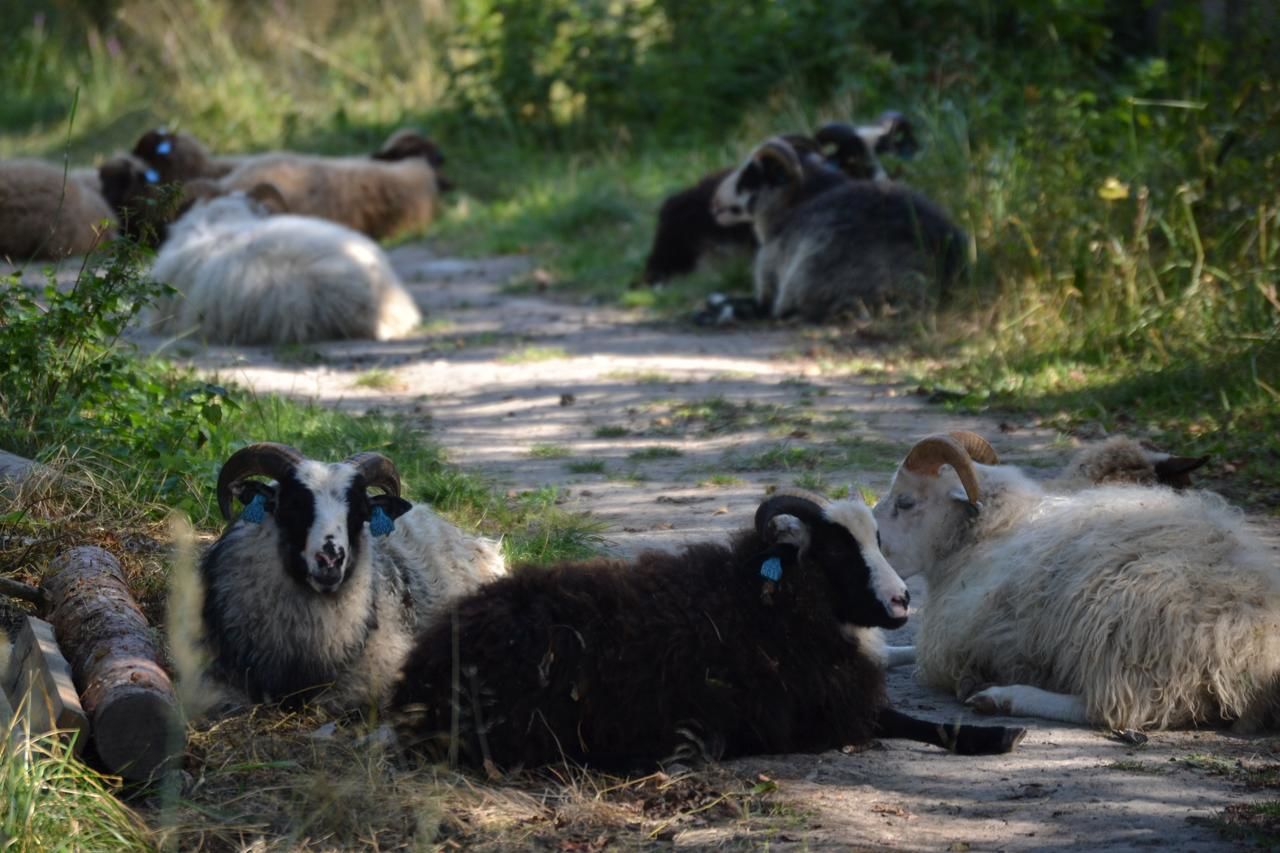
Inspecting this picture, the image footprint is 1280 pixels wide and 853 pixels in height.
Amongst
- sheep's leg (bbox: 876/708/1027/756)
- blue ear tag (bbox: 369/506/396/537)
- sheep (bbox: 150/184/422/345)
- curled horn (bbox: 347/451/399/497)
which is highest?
sheep (bbox: 150/184/422/345)

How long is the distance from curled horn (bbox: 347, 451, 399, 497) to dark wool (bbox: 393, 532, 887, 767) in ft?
2.30

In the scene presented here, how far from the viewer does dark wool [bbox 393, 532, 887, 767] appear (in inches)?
197

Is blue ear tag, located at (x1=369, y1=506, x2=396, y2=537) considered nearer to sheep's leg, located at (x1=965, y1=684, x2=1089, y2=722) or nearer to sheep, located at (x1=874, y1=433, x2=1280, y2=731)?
sheep, located at (x1=874, y1=433, x2=1280, y2=731)

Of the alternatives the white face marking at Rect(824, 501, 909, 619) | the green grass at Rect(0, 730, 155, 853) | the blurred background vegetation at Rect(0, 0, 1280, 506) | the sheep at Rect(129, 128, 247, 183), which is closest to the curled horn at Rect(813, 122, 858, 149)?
the blurred background vegetation at Rect(0, 0, 1280, 506)

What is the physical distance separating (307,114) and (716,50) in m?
6.34

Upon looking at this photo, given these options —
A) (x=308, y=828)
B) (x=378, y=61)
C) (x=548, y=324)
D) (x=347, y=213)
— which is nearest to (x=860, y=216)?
(x=548, y=324)

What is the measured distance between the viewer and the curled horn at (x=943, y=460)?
619cm

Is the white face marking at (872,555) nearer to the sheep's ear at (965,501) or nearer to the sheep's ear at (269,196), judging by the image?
the sheep's ear at (965,501)

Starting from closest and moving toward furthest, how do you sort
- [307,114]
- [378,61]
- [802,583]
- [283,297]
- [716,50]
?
[802,583], [283,297], [716,50], [307,114], [378,61]

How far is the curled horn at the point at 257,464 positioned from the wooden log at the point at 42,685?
780 mm

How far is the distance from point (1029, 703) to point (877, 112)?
1154 centimetres

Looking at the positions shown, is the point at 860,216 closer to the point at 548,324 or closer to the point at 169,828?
the point at 548,324

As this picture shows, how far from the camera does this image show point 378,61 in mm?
23422

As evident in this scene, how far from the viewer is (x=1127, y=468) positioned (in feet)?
21.9
